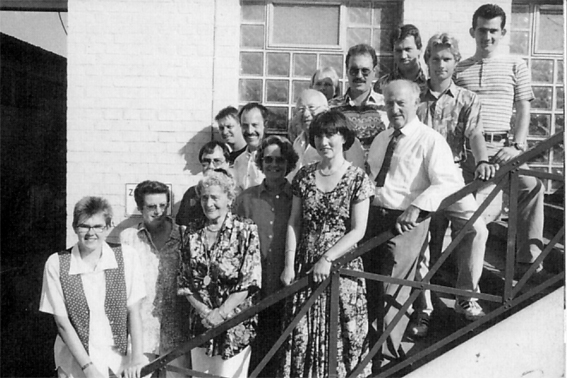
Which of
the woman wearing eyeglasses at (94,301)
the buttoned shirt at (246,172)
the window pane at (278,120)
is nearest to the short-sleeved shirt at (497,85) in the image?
Result: the buttoned shirt at (246,172)

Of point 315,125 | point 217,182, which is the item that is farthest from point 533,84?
point 217,182

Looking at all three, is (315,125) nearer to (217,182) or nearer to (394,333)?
(217,182)

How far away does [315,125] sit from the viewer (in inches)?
116

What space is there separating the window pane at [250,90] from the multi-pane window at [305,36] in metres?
0.02

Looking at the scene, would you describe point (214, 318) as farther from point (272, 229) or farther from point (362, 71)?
point (362, 71)

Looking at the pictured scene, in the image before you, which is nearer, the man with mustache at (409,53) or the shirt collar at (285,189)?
the shirt collar at (285,189)

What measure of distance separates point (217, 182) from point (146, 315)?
847 mm

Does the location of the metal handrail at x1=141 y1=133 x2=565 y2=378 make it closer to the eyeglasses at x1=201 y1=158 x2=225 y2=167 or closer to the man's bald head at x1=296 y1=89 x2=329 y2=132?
the man's bald head at x1=296 y1=89 x2=329 y2=132

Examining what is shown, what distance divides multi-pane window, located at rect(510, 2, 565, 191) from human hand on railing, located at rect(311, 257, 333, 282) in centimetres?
217

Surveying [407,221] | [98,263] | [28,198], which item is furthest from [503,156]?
[28,198]

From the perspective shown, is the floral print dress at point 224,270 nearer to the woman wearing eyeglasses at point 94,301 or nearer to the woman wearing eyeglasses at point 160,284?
the woman wearing eyeglasses at point 160,284

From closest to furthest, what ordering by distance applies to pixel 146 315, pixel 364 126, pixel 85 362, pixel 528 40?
pixel 85 362 < pixel 146 315 < pixel 364 126 < pixel 528 40

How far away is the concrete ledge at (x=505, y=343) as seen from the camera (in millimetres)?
2971

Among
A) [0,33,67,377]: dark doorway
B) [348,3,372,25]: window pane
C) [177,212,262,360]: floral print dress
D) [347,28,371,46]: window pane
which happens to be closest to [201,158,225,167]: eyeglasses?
[177,212,262,360]: floral print dress
